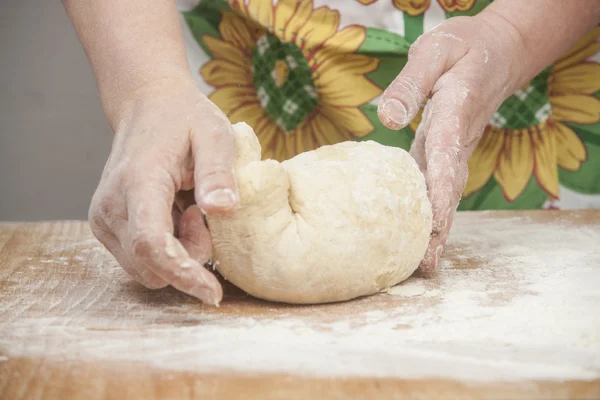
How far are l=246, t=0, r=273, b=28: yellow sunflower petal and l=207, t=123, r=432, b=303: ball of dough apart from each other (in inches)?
22.5

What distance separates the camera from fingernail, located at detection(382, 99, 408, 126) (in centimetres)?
135

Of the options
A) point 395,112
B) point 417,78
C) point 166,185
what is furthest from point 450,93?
point 166,185

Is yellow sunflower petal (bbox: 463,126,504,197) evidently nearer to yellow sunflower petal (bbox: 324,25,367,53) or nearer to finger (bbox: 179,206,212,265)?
yellow sunflower petal (bbox: 324,25,367,53)

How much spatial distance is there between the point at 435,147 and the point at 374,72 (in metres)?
0.45

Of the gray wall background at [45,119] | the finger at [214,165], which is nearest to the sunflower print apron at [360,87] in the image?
the finger at [214,165]

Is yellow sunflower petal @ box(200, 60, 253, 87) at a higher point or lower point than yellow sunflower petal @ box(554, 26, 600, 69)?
lower

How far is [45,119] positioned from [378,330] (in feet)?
7.90

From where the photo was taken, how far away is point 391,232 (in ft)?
4.12

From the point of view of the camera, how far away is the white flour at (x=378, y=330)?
0.98m

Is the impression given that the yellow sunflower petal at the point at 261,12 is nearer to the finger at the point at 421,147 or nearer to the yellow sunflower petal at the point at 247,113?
the yellow sunflower petal at the point at 247,113

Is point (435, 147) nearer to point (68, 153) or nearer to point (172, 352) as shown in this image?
point (172, 352)

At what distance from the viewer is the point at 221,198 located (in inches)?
41.3

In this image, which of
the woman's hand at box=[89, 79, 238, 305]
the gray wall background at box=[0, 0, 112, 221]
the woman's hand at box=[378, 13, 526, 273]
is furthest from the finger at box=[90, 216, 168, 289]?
the gray wall background at box=[0, 0, 112, 221]

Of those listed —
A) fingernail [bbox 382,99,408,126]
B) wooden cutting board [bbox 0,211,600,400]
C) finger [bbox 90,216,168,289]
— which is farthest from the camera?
fingernail [bbox 382,99,408,126]
